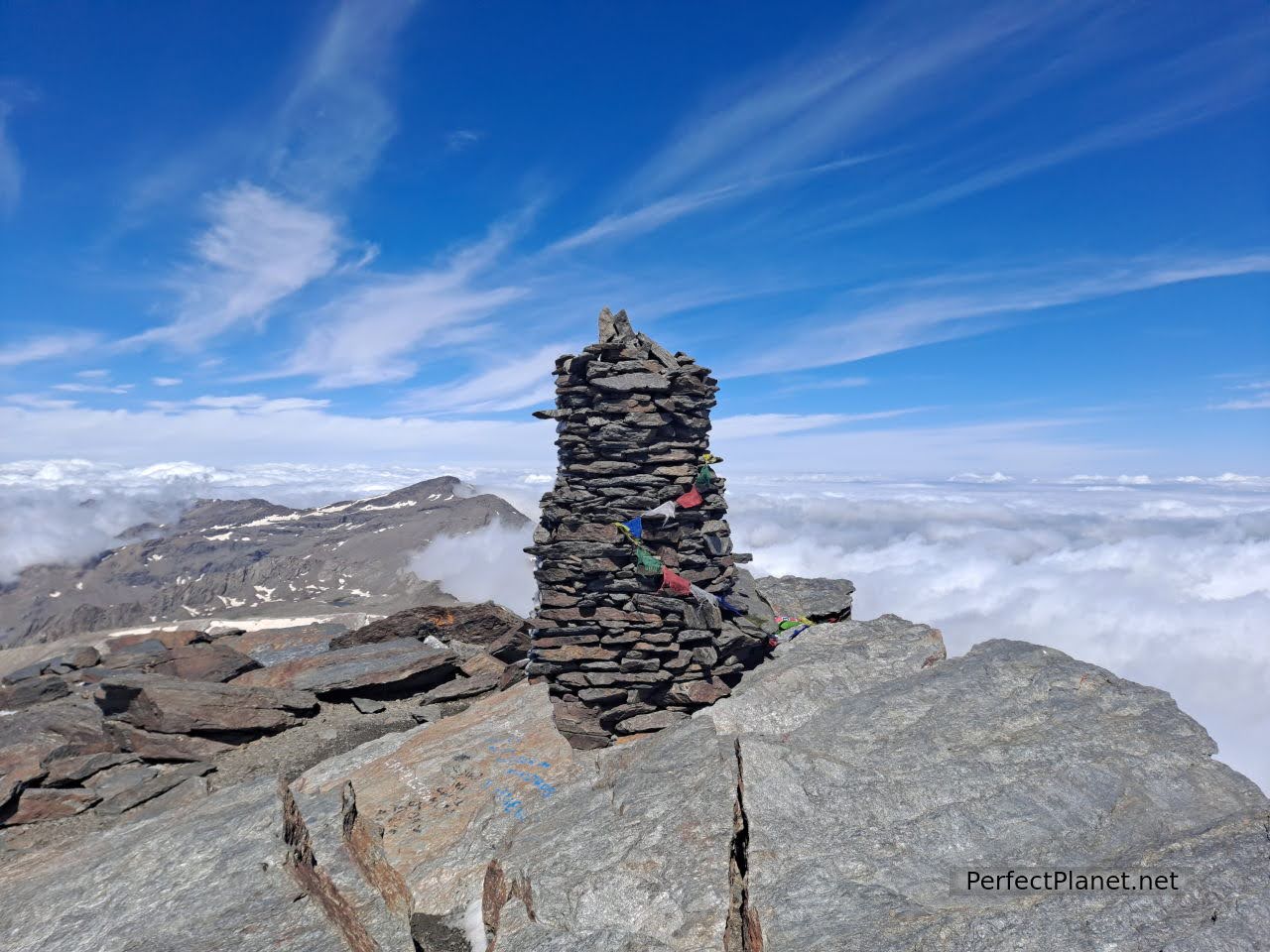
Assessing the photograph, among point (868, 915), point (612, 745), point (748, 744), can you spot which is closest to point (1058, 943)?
point (868, 915)

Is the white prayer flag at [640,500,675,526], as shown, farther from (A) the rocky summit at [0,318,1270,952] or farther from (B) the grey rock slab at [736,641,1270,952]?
(B) the grey rock slab at [736,641,1270,952]

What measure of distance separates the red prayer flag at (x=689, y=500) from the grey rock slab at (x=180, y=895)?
9.27 m

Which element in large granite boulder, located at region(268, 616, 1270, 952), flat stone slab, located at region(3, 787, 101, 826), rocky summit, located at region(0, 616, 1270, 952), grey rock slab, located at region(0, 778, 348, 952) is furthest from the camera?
flat stone slab, located at region(3, 787, 101, 826)

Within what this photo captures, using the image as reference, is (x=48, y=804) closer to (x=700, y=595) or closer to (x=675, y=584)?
(x=675, y=584)

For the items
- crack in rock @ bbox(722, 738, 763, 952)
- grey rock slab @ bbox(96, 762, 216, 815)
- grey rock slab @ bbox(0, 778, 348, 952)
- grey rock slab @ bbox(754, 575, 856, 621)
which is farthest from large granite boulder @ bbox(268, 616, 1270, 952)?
grey rock slab @ bbox(754, 575, 856, 621)

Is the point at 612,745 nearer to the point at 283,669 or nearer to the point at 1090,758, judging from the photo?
the point at 1090,758

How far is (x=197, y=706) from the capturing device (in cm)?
1606

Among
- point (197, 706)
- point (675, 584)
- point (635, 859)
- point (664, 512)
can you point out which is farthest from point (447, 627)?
point (635, 859)

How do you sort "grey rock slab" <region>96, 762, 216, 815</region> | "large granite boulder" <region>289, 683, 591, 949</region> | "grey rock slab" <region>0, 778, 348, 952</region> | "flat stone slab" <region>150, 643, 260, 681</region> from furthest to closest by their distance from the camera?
1. "flat stone slab" <region>150, 643, 260, 681</region>
2. "grey rock slab" <region>96, 762, 216, 815</region>
3. "large granite boulder" <region>289, 683, 591, 949</region>
4. "grey rock slab" <region>0, 778, 348, 952</region>

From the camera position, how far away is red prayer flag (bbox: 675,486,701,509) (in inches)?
592

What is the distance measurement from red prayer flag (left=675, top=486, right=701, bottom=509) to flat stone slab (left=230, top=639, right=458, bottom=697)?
29.3 feet

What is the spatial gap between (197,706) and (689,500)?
42.1 ft

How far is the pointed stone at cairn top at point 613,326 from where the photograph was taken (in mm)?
15672

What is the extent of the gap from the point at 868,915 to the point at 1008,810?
267 centimetres
